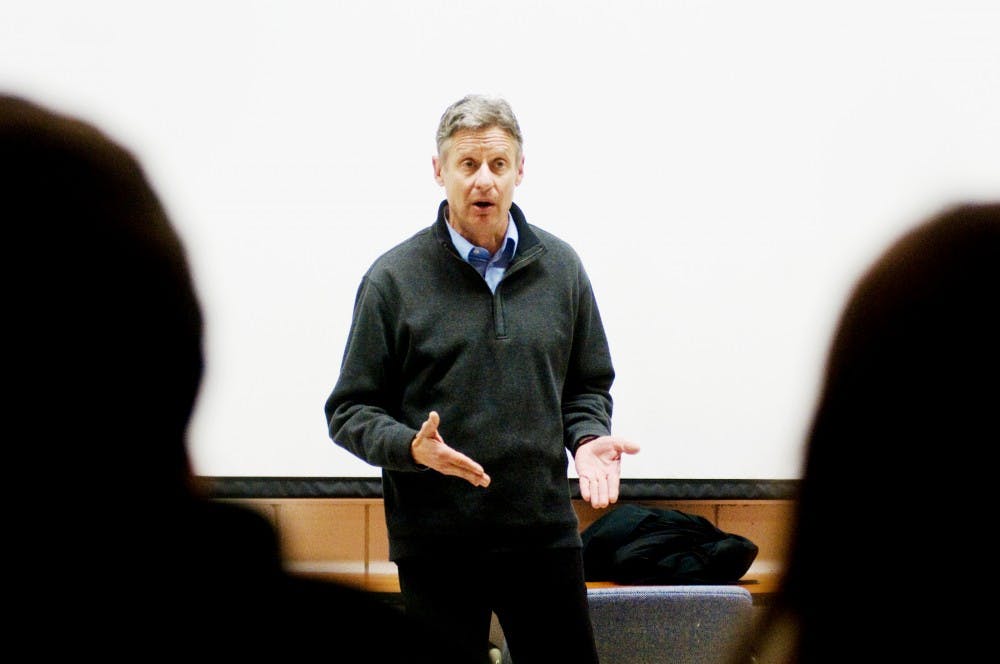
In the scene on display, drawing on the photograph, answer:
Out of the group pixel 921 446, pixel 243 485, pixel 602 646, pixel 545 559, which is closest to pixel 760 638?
pixel 921 446

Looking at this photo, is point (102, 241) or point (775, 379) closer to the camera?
point (102, 241)

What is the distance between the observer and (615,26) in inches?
127

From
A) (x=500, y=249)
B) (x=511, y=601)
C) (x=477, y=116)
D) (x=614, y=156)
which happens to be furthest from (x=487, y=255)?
(x=614, y=156)

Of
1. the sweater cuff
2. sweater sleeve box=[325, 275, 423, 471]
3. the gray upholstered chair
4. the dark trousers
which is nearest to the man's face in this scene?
sweater sleeve box=[325, 275, 423, 471]

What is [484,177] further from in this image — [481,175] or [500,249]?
[500,249]

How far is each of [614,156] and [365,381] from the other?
1.66m

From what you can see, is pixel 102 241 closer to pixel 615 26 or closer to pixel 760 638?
pixel 760 638

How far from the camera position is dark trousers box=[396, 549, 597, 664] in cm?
173

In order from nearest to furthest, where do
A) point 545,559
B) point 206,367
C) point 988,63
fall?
point 206,367
point 545,559
point 988,63

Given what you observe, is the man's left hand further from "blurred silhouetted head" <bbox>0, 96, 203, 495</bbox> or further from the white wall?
the white wall

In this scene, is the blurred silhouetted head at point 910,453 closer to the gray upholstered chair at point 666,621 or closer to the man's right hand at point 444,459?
the man's right hand at point 444,459

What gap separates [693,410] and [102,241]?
2928 mm

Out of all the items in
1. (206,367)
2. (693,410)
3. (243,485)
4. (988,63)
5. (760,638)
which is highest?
(988,63)

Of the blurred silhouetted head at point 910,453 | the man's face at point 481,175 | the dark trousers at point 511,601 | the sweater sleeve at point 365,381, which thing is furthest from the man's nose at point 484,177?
the blurred silhouetted head at point 910,453
